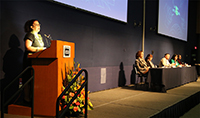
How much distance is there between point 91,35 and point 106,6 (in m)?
0.97

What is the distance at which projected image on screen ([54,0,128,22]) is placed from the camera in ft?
14.8

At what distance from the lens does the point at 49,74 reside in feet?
8.94

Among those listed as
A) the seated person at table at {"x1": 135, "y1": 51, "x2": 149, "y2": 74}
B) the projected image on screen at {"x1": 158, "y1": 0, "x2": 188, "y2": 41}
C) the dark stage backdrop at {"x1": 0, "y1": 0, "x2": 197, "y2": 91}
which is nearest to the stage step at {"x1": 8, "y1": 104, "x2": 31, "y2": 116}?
the dark stage backdrop at {"x1": 0, "y1": 0, "x2": 197, "y2": 91}

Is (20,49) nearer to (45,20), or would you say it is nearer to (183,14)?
(45,20)

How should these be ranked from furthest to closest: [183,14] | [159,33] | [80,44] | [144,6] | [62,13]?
1. [183,14]
2. [159,33]
3. [144,6]
4. [80,44]
5. [62,13]

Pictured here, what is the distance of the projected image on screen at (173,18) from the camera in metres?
8.44

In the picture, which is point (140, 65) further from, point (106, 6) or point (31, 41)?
point (31, 41)

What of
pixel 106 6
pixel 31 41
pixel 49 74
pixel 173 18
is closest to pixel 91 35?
pixel 106 6

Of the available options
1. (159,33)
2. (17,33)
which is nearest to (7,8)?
(17,33)

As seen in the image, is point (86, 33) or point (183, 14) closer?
point (86, 33)

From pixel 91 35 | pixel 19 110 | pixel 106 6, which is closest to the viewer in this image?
pixel 19 110

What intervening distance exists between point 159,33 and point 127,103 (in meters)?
5.24

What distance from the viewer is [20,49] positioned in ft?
11.2

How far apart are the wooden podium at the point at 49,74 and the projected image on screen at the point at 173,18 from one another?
20.9 feet
